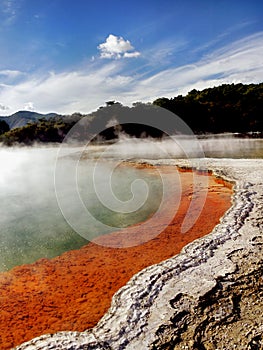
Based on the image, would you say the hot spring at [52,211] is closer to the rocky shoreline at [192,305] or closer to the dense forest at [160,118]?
the rocky shoreline at [192,305]

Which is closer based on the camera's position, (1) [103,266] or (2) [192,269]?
(2) [192,269]

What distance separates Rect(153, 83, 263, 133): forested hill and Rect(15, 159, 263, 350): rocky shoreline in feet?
112

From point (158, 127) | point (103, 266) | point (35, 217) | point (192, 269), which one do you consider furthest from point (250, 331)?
point (158, 127)

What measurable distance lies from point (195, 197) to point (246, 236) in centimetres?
361

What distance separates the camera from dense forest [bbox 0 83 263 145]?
121 ft

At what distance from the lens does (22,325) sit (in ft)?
13.9

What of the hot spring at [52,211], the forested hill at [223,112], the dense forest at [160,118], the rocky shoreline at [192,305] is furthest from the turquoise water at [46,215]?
the forested hill at [223,112]

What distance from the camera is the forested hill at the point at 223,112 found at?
37750mm

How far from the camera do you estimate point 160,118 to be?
37969mm

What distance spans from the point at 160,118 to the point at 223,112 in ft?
28.3

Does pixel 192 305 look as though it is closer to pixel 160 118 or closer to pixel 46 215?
pixel 46 215

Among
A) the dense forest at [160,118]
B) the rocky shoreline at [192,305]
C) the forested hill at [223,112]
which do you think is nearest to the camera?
the rocky shoreline at [192,305]

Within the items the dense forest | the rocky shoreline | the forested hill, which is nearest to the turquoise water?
the rocky shoreline

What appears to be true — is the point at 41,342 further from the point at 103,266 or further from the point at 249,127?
the point at 249,127
